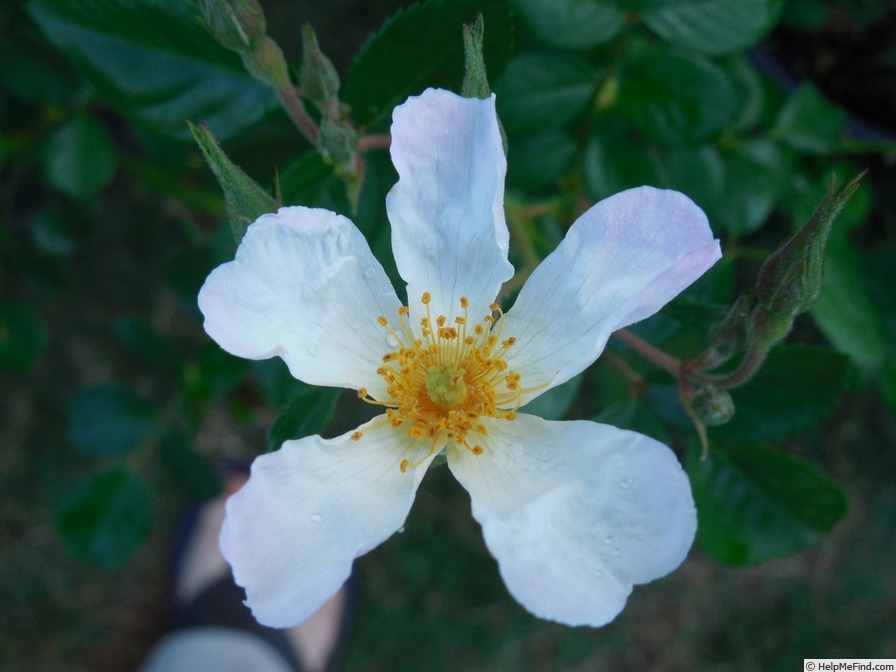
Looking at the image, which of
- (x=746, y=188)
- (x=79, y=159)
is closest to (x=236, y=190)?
(x=79, y=159)

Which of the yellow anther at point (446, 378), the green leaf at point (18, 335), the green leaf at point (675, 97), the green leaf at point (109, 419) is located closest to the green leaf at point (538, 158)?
the green leaf at point (675, 97)

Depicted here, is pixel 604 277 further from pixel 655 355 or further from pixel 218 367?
pixel 218 367

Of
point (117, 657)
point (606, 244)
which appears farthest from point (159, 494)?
point (606, 244)

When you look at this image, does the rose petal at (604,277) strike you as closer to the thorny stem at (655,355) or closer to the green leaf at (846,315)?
the thorny stem at (655,355)

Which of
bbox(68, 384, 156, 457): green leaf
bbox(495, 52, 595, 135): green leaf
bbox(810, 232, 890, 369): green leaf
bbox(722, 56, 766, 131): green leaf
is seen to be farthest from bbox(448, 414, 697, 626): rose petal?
bbox(68, 384, 156, 457): green leaf

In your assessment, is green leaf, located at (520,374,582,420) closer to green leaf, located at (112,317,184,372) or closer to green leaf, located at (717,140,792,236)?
green leaf, located at (717,140,792,236)

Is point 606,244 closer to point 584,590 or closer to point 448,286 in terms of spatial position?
point 448,286
